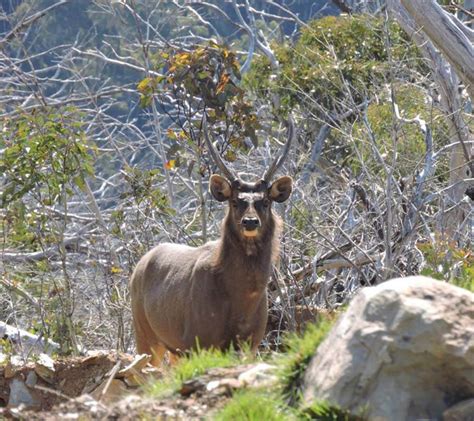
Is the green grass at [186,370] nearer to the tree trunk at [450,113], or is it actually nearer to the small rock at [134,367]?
the small rock at [134,367]

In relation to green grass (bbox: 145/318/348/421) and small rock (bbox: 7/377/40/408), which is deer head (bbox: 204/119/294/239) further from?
green grass (bbox: 145/318/348/421)

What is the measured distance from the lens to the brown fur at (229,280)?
33.4ft

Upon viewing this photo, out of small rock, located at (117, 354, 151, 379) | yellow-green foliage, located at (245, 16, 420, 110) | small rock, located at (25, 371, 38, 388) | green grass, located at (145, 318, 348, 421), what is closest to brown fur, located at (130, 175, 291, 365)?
small rock, located at (25, 371, 38, 388)

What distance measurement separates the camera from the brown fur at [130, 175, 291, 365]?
401 inches

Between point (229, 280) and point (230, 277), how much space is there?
27 millimetres

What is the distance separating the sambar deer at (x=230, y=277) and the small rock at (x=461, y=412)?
170 inches

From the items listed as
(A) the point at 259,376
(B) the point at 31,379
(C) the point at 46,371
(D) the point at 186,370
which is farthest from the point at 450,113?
(A) the point at 259,376

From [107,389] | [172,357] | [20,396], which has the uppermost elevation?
[107,389]

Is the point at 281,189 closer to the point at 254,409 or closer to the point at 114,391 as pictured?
the point at 114,391

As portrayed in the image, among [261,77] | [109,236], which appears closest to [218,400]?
[109,236]

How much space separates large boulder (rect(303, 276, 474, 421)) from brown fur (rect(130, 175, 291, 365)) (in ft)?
13.6

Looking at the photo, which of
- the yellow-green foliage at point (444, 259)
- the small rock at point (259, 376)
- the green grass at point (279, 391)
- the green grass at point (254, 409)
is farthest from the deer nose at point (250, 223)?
the green grass at point (254, 409)

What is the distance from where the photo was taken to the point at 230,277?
1030 cm

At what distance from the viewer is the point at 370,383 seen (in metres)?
5.67
